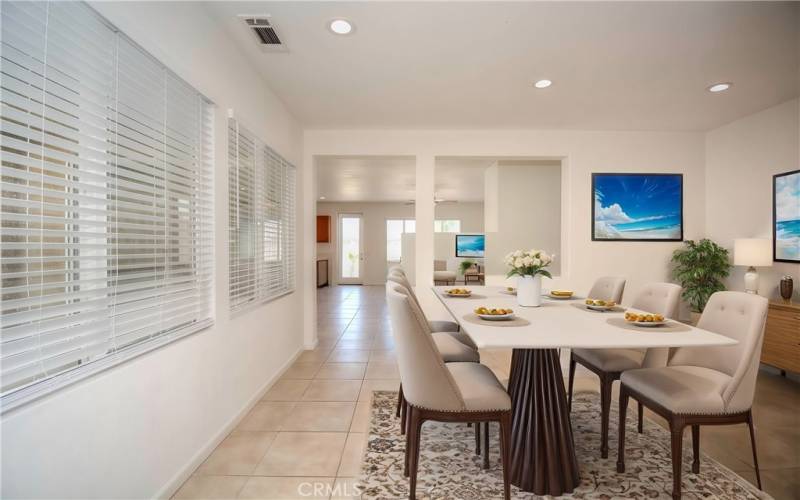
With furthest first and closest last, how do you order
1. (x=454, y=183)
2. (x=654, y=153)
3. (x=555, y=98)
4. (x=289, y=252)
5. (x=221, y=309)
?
(x=454, y=183)
(x=654, y=153)
(x=289, y=252)
(x=555, y=98)
(x=221, y=309)

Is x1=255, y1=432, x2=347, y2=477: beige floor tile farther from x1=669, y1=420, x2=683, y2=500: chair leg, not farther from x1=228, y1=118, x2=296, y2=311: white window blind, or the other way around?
x1=669, y1=420, x2=683, y2=500: chair leg

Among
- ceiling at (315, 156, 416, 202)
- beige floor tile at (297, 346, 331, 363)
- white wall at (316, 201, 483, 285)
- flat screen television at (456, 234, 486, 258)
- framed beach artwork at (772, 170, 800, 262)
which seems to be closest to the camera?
framed beach artwork at (772, 170, 800, 262)

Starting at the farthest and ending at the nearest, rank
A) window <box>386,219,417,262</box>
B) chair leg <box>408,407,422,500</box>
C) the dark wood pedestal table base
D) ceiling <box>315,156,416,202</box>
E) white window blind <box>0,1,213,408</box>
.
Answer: window <box>386,219,417,262</box> → ceiling <box>315,156,416,202</box> → the dark wood pedestal table base → chair leg <box>408,407,422,500</box> → white window blind <box>0,1,213,408</box>

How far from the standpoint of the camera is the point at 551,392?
1.72 metres

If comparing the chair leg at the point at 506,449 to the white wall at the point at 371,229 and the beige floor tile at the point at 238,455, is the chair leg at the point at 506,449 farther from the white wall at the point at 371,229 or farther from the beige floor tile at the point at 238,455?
the white wall at the point at 371,229

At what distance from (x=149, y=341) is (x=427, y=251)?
9.84ft

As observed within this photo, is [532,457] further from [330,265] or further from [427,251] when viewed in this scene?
[330,265]

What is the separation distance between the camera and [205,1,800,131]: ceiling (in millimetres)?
2033

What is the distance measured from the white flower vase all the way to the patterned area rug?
0.89 m

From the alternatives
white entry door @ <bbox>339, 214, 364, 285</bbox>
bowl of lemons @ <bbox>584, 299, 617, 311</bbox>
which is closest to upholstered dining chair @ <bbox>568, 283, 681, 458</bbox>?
bowl of lemons @ <bbox>584, 299, 617, 311</bbox>

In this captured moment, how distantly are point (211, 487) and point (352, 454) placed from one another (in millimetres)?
726

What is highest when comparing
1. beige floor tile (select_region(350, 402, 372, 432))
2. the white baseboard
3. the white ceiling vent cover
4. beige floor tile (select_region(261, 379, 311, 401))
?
the white ceiling vent cover

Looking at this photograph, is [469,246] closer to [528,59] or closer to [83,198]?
[528,59]

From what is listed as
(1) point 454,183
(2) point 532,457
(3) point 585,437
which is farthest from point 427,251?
(1) point 454,183
